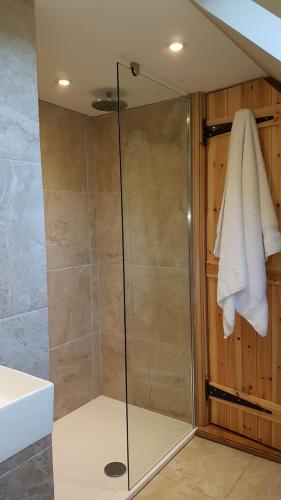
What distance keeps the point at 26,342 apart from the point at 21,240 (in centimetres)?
37

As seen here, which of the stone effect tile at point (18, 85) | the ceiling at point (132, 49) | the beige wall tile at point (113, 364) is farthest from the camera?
the beige wall tile at point (113, 364)

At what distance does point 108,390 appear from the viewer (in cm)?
296

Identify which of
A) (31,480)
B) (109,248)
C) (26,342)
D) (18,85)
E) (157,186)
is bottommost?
(31,480)

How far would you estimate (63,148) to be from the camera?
2578 millimetres

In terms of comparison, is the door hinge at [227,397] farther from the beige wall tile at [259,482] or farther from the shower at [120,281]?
the beige wall tile at [259,482]

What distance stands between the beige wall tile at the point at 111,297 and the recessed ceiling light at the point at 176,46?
5.13 feet

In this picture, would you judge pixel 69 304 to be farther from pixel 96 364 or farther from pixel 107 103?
pixel 107 103

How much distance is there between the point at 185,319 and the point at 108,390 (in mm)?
1054

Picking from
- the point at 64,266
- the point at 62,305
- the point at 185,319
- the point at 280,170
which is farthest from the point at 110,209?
the point at 280,170

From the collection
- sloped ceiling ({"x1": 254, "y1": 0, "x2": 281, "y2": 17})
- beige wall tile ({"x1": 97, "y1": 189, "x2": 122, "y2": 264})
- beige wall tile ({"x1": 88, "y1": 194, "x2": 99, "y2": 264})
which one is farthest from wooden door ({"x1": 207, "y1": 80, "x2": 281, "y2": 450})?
beige wall tile ({"x1": 88, "y1": 194, "x2": 99, "y2": 264})

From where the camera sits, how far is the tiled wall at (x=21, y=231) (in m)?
1.23

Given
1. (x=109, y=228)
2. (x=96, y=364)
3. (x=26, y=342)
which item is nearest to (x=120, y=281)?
(x=109, y=228)

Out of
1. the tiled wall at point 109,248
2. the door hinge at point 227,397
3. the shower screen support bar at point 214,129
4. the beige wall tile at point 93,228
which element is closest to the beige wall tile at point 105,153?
the tiled wall at point 109,248

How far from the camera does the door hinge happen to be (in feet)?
7.12
